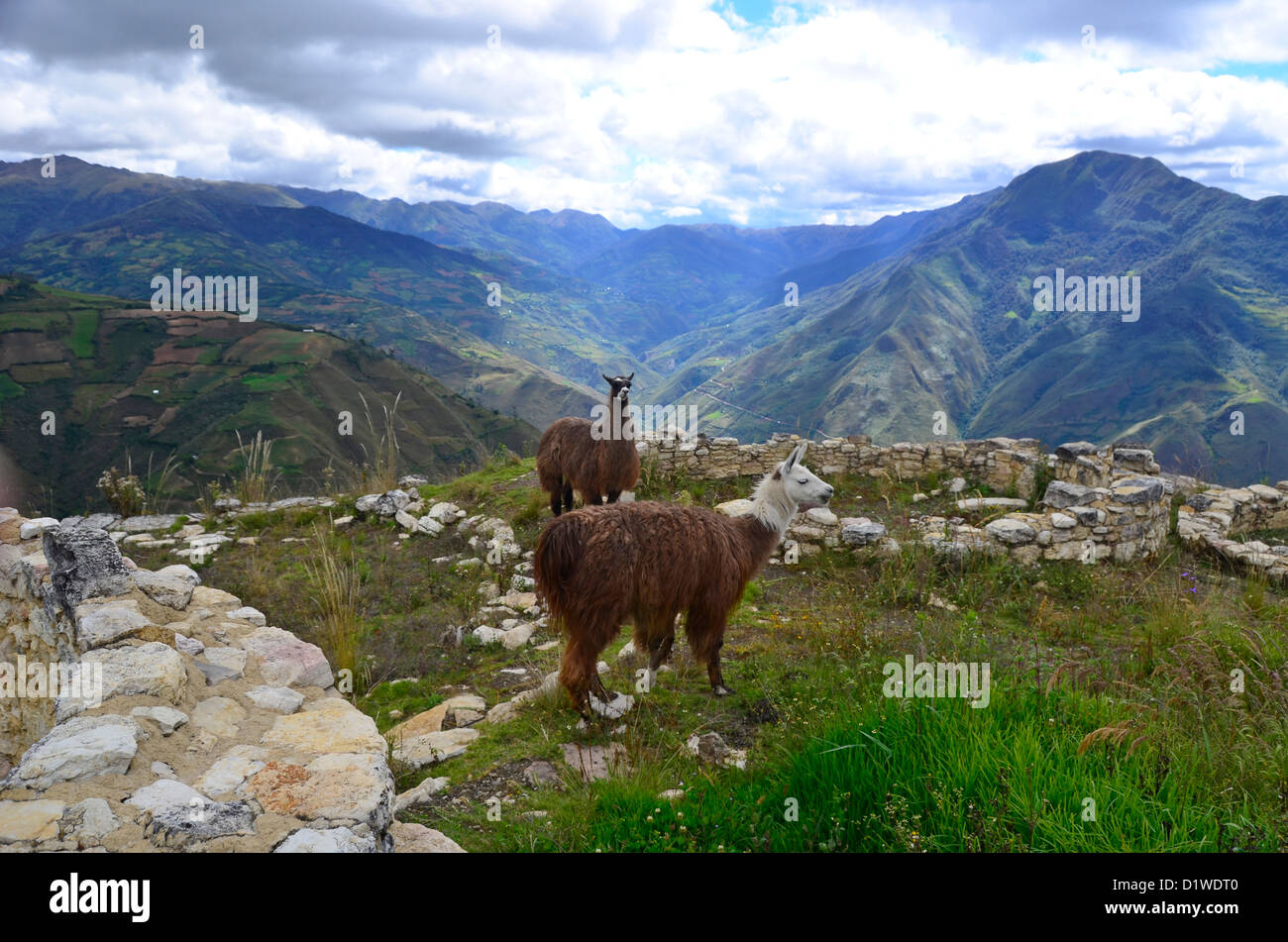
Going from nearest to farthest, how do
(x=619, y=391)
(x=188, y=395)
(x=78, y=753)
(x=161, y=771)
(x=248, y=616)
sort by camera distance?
(x=78, y=753)
(x=161, y=771)
(x=248, y=616)
(x=619, y=391)
(x=188, y=395)

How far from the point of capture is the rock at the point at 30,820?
7.86 ft

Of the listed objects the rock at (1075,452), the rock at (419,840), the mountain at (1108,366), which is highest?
the mountain at (1108,366)

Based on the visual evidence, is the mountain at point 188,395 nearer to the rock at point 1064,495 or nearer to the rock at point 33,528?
the rock at point 1064,495

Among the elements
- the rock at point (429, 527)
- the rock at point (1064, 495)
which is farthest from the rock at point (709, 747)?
the rock at point (1064, 495)

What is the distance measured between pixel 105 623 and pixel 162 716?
1162 mm

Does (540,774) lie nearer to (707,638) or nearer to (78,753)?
(707,638)

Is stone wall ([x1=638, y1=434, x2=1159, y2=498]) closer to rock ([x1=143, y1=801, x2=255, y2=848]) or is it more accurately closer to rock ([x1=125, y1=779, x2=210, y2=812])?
rock ([x1=125, y1=779, x2=210, y2=812])

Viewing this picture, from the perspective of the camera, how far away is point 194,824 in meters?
2.52

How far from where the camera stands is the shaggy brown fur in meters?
5.02

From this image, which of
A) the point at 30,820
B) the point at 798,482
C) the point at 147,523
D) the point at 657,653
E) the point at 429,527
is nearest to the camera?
the point at 30,820

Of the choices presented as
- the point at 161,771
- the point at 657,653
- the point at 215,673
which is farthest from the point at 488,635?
the point at 161,771

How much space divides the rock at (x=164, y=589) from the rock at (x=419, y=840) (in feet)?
8.90
